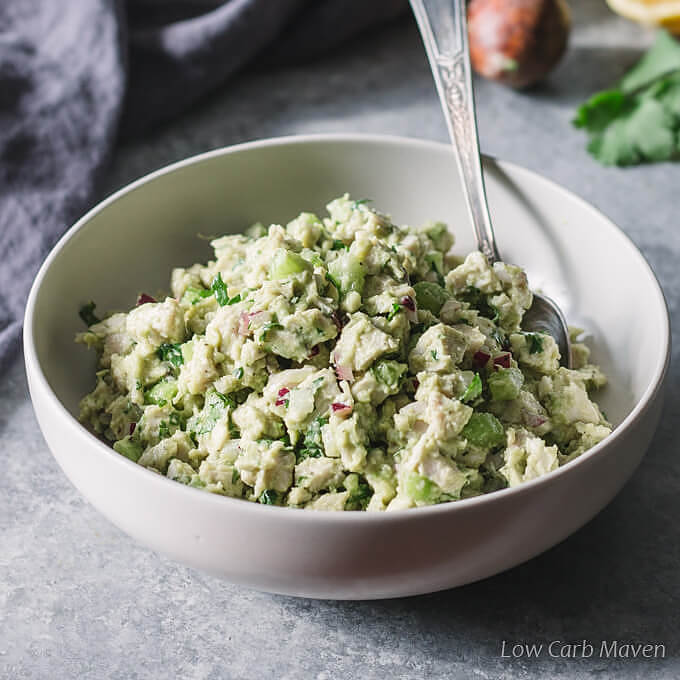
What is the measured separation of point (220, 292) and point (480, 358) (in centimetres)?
57

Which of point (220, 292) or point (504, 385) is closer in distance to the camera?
point (504, 385)

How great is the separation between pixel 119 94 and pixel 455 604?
6.78ft

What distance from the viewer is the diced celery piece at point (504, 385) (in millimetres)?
1777

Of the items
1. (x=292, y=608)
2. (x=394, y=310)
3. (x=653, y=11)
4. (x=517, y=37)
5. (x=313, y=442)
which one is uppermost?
(x=394, y=310)

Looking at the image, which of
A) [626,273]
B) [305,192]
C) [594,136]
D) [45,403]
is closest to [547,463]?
[626,273]

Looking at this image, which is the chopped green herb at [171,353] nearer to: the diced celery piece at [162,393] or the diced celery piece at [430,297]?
the diced celery piece at [162,393]

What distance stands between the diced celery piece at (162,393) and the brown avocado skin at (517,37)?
196cm

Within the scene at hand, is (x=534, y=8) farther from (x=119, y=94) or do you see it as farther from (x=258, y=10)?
(x=119, y=94)

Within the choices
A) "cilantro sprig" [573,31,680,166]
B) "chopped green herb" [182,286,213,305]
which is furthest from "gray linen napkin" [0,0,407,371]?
"cilantro sprig" [573,31,680,166]

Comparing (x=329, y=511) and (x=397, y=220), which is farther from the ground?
(x=329, y=511)

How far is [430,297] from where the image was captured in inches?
75.8

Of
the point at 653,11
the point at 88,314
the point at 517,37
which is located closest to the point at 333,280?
the point at 88,314

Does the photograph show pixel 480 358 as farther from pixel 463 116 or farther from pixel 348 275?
pixel 463 116

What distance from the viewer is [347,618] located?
180 centimetres
